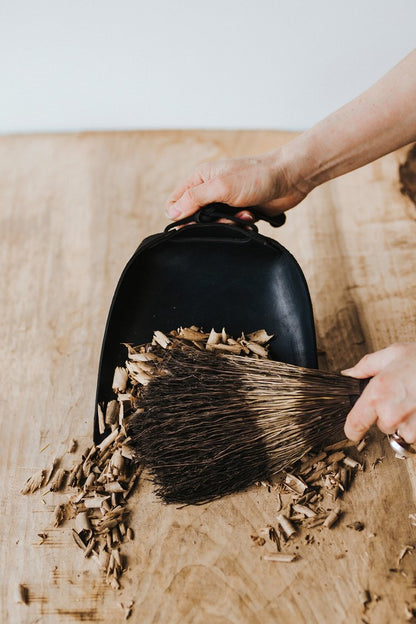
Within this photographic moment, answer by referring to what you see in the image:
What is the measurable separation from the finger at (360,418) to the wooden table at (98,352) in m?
0.13

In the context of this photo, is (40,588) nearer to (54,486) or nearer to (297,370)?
(54,486)

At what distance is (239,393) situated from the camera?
94cm

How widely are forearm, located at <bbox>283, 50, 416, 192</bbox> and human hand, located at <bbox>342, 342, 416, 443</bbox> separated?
0.43 m

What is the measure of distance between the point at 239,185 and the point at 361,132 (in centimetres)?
24

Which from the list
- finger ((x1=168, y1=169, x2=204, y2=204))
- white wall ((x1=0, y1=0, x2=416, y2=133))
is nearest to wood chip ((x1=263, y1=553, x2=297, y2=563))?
finger ((x1=168, y1=169, x2=204, y2=204))

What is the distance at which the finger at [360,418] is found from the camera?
86 centimetres

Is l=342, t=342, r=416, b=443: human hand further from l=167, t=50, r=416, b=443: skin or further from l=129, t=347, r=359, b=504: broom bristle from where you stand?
l=167, t=50, r=416, b=443: skin

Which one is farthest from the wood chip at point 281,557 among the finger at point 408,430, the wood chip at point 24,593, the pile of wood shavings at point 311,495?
the wood chip at point 24,593

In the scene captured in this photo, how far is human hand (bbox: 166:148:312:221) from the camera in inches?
43.3

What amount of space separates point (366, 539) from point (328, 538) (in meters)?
0.05

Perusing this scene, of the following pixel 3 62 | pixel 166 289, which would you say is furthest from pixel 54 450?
pixel 3 62

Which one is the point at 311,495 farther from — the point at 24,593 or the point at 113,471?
the point at 24,593

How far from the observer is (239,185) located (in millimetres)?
1104

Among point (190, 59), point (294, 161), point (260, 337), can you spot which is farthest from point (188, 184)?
point (190, 59)
